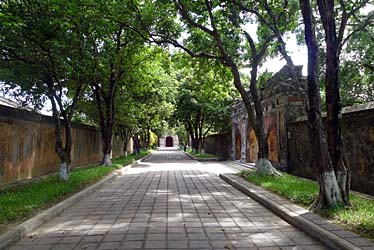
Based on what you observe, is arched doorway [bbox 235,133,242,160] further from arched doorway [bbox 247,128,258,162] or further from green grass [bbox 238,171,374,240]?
green grass [bbox 238,171,374,240]

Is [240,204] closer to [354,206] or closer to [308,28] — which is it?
[354,206]

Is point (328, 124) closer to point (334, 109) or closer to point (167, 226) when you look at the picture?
point (334, 109)

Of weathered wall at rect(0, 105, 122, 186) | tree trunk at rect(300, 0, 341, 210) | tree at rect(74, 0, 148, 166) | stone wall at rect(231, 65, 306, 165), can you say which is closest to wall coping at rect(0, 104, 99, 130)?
weathered wall at rect(0, 105, 122, 186)

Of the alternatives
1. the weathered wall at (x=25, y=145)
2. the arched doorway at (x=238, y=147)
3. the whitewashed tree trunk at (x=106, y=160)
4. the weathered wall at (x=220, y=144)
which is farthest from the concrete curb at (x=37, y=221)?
the weathered wall at (x=220, y=144)

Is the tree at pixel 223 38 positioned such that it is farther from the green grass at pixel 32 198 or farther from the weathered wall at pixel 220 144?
the weathered wall at pixel 220 144

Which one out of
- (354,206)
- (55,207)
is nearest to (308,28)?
(354,206)

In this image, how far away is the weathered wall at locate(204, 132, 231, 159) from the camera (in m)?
26.7

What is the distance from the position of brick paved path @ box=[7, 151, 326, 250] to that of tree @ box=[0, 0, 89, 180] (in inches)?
143

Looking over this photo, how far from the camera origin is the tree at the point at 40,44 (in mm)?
8203

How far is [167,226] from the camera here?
18.4 ft

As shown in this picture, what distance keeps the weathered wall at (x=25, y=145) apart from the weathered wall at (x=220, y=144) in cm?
1569

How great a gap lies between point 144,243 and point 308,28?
4.97 metres

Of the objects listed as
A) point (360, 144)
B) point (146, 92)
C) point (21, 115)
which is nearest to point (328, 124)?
point (360, 144)

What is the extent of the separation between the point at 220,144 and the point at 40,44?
22985 mm
